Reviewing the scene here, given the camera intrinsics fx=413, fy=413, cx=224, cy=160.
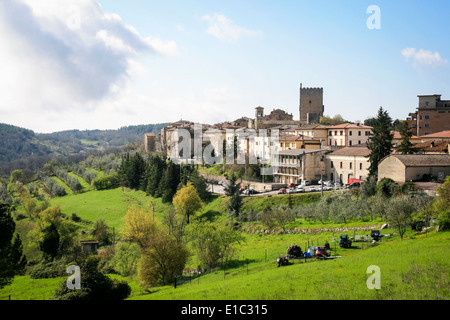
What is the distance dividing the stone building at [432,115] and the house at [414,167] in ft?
86.7

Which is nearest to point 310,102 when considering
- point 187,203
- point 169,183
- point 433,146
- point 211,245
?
point 169,183

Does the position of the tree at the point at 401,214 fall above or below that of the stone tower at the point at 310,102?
below

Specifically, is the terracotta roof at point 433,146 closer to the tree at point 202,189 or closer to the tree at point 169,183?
the tree at point 202,189

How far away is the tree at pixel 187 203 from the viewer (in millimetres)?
51656

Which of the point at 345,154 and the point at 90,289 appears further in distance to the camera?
the point at 345,154

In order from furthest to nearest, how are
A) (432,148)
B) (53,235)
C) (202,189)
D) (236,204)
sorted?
1. (202,189)
2. (236,204)
3. (432,148)
4. (53,235)

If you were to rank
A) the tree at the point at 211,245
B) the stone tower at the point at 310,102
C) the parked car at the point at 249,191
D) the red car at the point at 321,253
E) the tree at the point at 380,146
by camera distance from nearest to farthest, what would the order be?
the red car at the point at 321,253 → the tree at the point at 211,245 → the tree at the point at 380,146 → the parked car at the point at 249,191 → the stone tower at the point at 310,102

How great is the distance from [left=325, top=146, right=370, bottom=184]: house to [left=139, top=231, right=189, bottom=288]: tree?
26.3 metres

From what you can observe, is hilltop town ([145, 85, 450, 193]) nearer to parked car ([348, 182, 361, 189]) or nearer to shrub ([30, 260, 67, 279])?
parked car ([348, 182, 361, 189])

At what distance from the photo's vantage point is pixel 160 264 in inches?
1065

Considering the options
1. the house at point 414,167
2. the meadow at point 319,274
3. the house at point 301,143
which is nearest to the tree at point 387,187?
the house at point 414,167

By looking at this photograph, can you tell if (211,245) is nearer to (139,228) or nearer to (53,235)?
(139,228)

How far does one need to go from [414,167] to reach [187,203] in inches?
1049

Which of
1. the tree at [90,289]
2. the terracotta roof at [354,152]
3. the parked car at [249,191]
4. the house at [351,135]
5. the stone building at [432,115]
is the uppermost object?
the stone building at [432,115]
